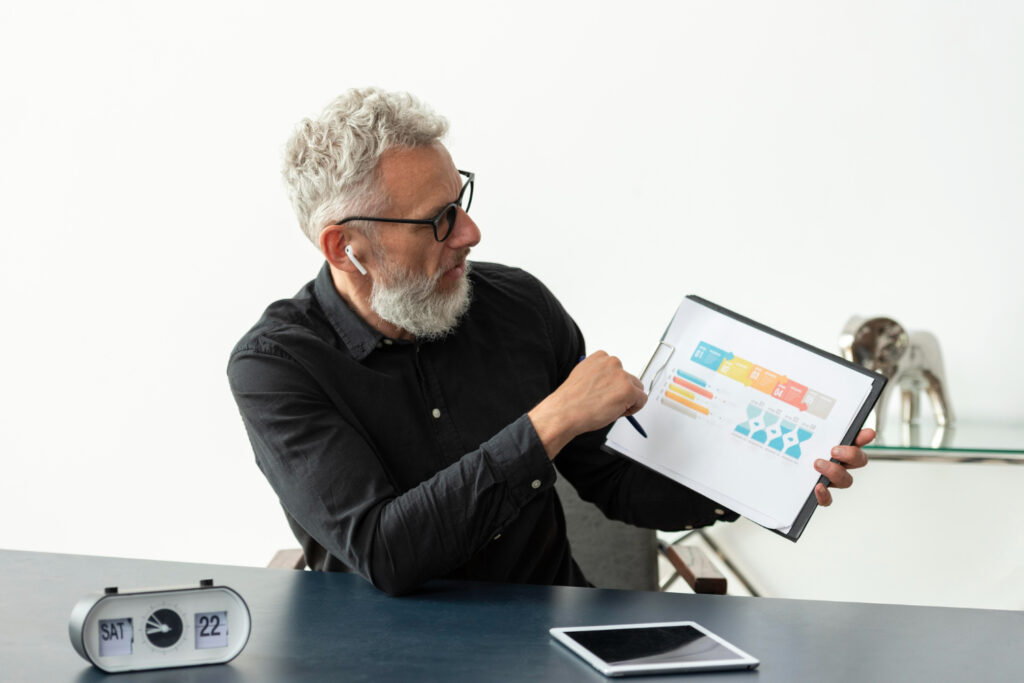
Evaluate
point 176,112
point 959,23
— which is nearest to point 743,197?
point 959,23

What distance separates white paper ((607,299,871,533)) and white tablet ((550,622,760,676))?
1.11 feet

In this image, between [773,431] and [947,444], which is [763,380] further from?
[947,444]

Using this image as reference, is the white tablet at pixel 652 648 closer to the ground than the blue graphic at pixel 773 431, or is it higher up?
closer to the ground

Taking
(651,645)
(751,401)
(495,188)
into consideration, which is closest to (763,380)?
(751,401)

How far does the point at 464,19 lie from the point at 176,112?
91cm

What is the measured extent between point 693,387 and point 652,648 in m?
0.55

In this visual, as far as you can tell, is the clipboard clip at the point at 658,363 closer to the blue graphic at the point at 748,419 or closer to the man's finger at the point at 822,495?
the blue graphic at the point at 748,419

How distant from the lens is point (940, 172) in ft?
8.89

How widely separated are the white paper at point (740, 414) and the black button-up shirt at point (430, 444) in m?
0.22

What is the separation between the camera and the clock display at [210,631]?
1276 mm

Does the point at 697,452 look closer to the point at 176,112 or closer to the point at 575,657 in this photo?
the point at 575,657

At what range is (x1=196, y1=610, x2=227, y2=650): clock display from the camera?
1276 millimetres

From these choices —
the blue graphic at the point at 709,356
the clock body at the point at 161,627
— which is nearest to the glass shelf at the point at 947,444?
the blue graphic at the point at 709,356

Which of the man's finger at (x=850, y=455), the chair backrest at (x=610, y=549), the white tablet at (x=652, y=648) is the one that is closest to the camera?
the white tablet at (x=652, y=648)
